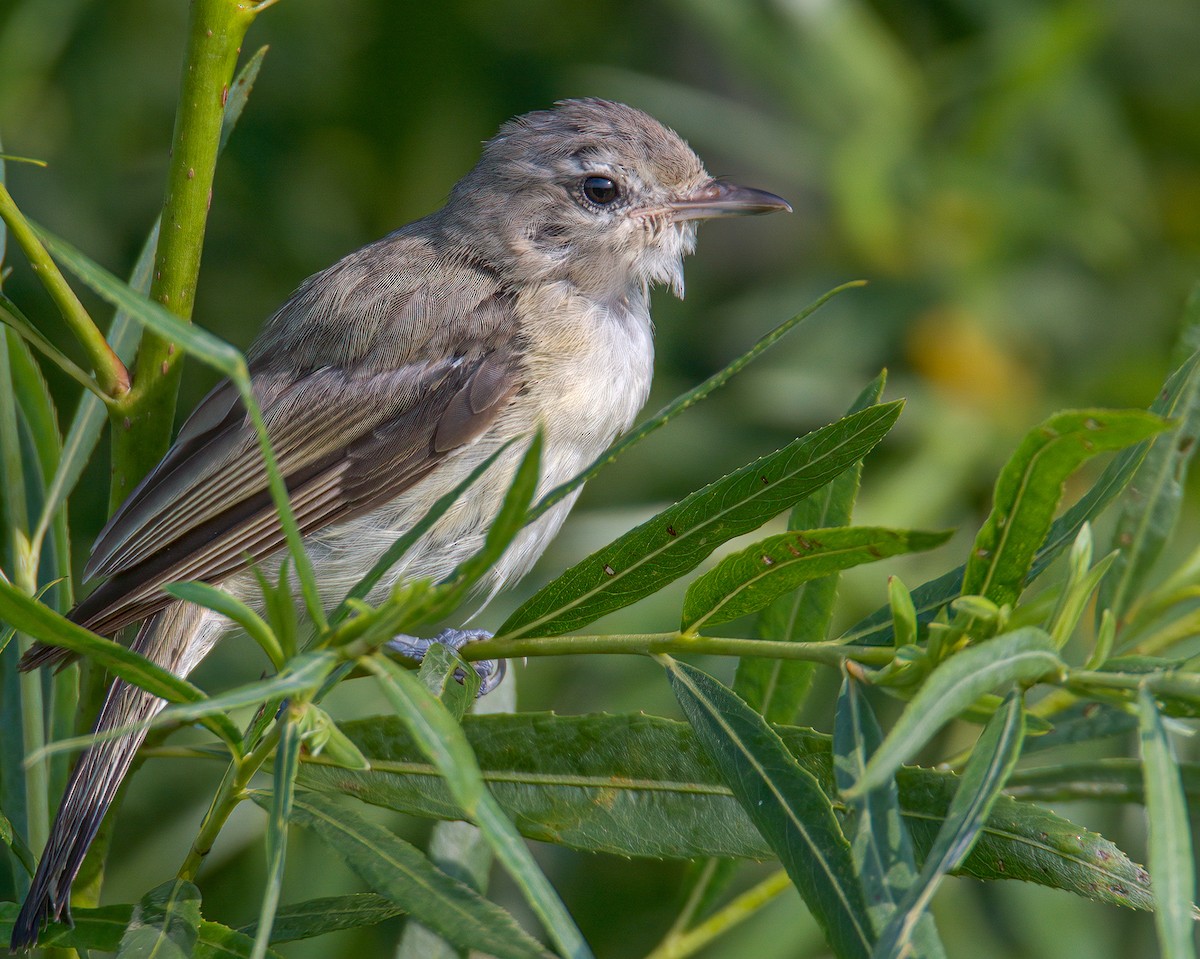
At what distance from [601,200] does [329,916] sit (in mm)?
1944

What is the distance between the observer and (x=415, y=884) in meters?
1.40

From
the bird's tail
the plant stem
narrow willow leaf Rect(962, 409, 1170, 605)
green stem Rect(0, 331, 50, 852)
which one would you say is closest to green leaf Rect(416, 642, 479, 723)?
the plant stem

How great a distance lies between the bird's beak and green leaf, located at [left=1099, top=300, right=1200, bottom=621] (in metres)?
1.45

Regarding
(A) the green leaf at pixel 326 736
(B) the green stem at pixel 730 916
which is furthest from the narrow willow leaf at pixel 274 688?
(B) the green stem at pixel 730 916

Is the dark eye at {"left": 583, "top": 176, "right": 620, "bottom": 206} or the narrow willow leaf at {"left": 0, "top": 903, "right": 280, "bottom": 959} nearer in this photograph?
the narrow willow leaf at {"left": 0, "top": 903, "right": 280, "bottom": 959}

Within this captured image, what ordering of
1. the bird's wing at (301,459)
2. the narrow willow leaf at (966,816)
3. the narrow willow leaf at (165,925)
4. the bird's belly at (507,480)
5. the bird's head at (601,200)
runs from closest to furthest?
the narrow willow leaf at (966,816)
the narrow willow leaf at (165,925)
the bird's wing at (301,459)
the bird's belly at (507,480)
the bird's head at (601,200)

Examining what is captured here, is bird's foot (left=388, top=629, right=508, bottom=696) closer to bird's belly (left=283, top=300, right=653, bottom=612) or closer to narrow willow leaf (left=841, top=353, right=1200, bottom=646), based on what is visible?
bird's belly (left=283, top=300, right=653, bottom=612)

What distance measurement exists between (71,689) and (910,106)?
3.00 meters

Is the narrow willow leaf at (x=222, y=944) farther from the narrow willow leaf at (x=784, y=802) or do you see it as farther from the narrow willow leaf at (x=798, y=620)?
the narrow willow leaf at (x=798, y=620)

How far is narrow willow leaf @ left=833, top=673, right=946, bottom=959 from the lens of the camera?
116cm

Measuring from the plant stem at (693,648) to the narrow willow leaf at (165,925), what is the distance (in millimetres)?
454

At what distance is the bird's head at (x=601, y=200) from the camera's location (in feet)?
9.82

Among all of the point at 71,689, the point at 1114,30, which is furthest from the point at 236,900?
the point at 1114,30

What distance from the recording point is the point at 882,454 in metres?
3.82
